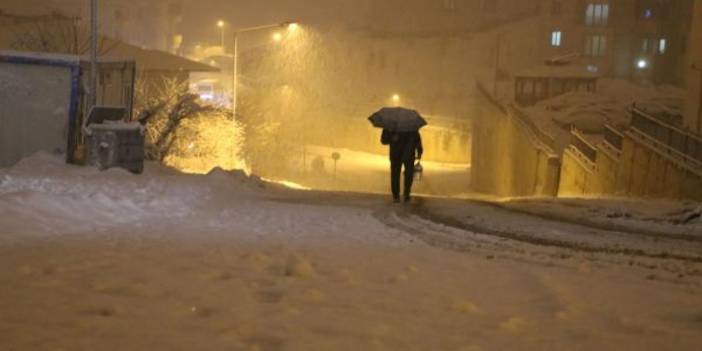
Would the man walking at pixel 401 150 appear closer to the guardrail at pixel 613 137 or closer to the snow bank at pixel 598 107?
the guardrail at pixel 613 137

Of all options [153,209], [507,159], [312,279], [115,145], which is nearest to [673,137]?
[507,159]

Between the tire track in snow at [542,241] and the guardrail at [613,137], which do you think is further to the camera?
the guardrail at [613,137]

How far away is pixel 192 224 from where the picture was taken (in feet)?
31.0

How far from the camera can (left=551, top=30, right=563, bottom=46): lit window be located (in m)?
68.1

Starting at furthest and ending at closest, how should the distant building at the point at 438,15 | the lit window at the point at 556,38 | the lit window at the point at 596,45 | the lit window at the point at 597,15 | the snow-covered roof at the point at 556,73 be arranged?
1. the distant building at the point at 438,15
2. the lit window at the point at 556,38
3. the lit window at the point at 596,45
4. the lit window at the point at 597,15
5. the snow-covered roof at the point at 556,73

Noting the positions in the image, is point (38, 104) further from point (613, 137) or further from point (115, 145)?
point (613, 137)

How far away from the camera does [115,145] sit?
13.5 meters

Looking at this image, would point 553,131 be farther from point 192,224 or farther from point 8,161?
point 192,224

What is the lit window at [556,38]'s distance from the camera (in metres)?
68.1

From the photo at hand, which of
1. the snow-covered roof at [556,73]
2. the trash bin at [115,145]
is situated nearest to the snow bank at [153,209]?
the trash bin at [115,145]

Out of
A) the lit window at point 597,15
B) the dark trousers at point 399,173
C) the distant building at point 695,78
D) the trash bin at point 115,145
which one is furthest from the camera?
the lit window at point 597,15

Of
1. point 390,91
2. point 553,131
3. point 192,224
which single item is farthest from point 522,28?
point 192,224

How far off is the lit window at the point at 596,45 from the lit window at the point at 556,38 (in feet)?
7.23

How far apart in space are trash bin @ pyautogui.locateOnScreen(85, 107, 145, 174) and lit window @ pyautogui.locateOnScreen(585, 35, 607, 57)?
60115mm
